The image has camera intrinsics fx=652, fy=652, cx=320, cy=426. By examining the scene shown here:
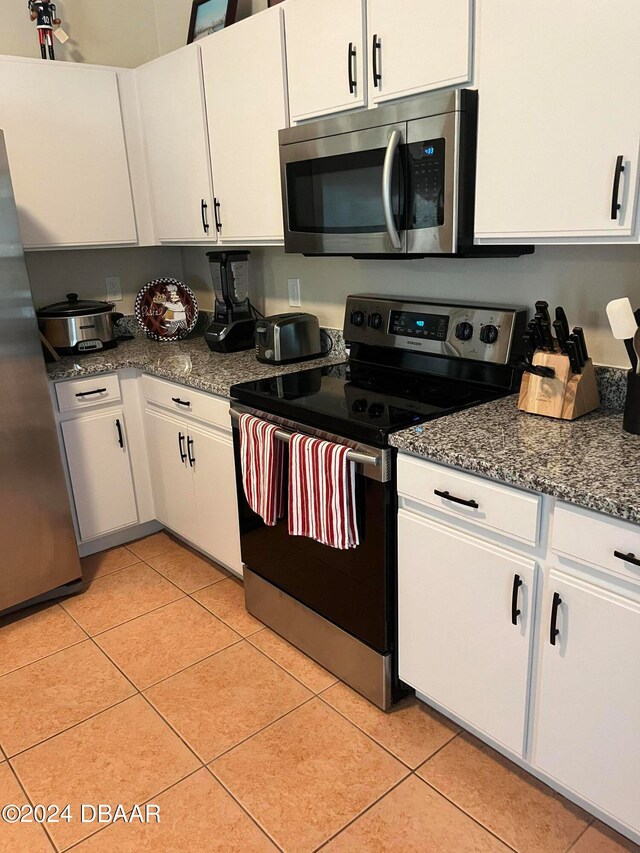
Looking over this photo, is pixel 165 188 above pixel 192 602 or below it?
above

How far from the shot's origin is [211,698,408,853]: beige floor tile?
5.45ft

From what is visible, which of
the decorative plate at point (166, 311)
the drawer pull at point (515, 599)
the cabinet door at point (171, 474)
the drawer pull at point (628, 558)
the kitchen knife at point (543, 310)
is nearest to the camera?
the drawer pull at point (628, 558)

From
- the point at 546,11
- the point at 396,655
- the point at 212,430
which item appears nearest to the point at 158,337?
the point at 212,430

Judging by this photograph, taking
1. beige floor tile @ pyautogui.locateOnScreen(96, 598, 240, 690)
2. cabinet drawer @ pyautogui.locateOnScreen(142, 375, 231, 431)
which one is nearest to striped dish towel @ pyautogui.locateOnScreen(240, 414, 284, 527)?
cabinet drawer @ pyautogui.locateOnScreen(142, 375, 231, 431)

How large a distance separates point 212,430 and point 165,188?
1227 mm

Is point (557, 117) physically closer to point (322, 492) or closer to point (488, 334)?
point (488, 334)

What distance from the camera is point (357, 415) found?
73.2 inches

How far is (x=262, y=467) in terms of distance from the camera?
211 cm

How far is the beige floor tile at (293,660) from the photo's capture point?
2162 mm

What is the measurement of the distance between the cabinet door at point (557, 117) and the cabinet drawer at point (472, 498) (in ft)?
2.12

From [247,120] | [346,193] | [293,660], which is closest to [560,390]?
[346,193]

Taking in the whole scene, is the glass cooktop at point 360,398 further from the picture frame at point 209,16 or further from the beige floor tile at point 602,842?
the picture frame at point 209,16

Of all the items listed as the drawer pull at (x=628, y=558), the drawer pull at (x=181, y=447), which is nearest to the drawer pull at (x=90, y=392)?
the drawer pull at (x=181, y=447)

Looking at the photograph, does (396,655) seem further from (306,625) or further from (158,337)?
(158,337)
